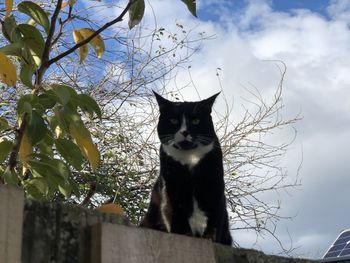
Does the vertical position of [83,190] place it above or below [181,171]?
above

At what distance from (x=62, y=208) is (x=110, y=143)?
3807 mm

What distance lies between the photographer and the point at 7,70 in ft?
6.01

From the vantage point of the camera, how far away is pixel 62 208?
60.1 inches

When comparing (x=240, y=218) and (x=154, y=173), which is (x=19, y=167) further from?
(x=240, y=218)

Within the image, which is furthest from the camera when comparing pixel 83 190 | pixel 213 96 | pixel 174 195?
pixel 83 190

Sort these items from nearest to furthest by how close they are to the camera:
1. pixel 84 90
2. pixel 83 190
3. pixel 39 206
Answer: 1. pixel 39 206
2. pixel 83 190
3. pixel 84 90

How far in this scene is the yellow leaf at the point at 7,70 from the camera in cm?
180

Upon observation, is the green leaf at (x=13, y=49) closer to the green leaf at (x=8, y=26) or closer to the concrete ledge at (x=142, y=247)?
the green leaf at (x=8, y=26)

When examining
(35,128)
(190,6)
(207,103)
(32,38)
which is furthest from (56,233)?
(207,103)

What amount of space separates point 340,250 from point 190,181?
5304 mm

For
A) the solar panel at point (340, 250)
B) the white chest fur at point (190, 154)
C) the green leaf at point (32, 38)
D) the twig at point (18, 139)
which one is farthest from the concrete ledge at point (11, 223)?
the solar panel at point (340, 250)

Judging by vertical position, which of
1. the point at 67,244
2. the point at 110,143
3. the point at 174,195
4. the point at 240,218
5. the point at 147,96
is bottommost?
the point at 67,244

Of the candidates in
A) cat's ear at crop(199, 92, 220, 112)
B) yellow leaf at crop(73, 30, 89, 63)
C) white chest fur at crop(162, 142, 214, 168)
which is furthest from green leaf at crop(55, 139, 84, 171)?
cat's ear at crop(199, 92, 220, 112)

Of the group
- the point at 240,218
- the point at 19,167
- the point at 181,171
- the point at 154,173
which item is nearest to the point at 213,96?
the point at 181,171
